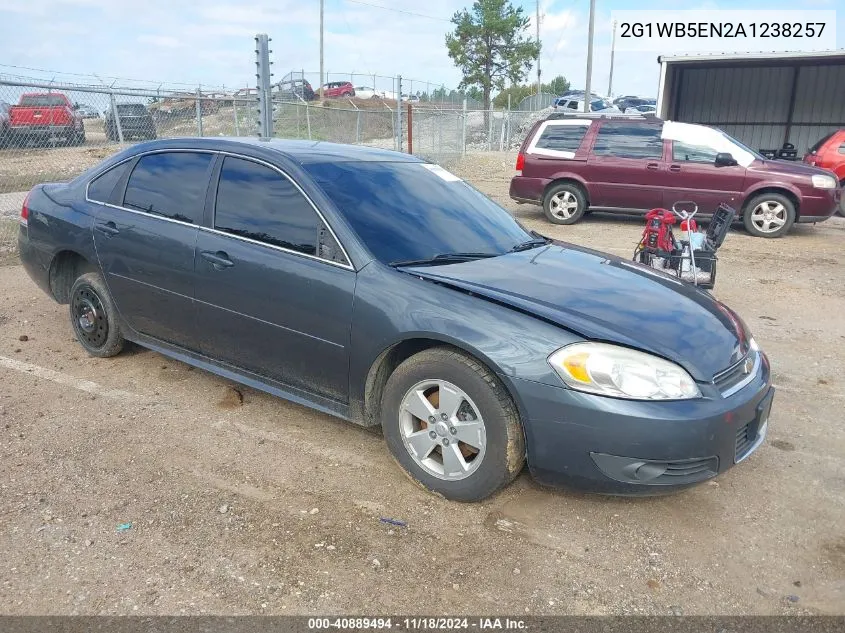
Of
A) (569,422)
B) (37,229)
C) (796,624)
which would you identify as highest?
(37,229)

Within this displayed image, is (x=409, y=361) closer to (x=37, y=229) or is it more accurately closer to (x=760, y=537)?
(x=760, y=537)

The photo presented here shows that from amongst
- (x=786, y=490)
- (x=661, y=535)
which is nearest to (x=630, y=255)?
(x=786, y=490)

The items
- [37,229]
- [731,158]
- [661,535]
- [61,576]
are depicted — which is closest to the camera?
[61,576]

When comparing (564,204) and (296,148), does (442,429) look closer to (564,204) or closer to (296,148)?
(296,148)

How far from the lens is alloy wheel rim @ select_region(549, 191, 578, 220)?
442 inches

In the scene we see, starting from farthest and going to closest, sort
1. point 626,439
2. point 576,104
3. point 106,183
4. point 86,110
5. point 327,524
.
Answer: point 576,104 < point 86,110 < point 106,183 < point 327,524 < point 626,439

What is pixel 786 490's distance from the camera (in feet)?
11.1

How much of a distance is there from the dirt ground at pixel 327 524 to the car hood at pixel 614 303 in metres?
0.76

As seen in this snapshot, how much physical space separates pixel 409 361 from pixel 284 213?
1.11m

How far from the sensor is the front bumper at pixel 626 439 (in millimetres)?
2746

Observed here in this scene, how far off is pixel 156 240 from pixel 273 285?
3.34 ft

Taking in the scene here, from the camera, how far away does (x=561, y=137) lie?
37.0ft

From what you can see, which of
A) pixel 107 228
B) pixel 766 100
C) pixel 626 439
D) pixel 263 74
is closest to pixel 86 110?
pixel 263 74

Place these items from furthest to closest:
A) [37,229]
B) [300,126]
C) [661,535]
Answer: [300,126]
[37,229]
[661,535]
